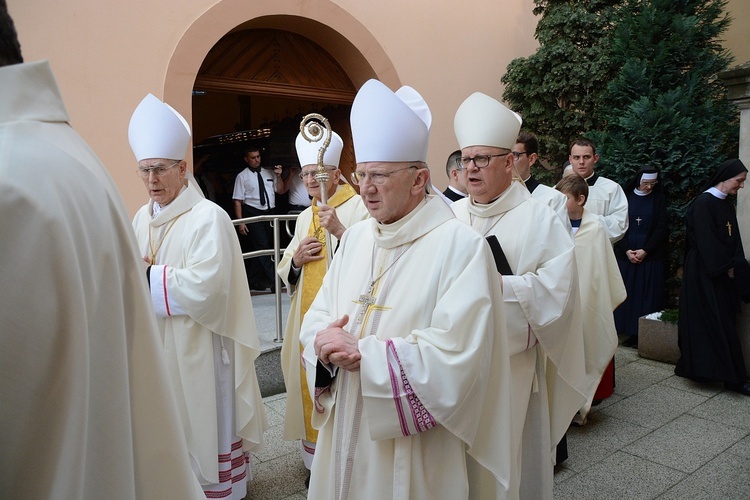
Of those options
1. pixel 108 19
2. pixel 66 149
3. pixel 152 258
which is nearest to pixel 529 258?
pixel 152 258

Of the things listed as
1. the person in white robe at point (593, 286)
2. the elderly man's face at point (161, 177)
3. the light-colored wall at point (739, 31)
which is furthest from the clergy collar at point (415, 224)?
the light-colored wall at point (739, 31)

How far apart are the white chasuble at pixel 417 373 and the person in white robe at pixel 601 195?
4347mm

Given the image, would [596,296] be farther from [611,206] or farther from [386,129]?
[386,129]

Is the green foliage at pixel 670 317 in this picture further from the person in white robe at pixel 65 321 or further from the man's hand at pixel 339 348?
the person in white robe at pixel 65 321

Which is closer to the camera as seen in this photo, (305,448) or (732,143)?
(305,448)

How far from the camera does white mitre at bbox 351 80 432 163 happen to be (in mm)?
2244

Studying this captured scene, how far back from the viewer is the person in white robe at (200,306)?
3.18 m

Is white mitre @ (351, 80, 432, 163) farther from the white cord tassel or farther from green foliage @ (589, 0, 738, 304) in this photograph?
green foliage @ (589, 0, 738, 304)

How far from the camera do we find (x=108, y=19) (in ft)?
18.3

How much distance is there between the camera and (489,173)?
10.2 ft

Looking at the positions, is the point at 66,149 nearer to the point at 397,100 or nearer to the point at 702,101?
the point at 397,100

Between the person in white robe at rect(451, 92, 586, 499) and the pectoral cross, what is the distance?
0.76 metres

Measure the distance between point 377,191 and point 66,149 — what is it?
1409 mm

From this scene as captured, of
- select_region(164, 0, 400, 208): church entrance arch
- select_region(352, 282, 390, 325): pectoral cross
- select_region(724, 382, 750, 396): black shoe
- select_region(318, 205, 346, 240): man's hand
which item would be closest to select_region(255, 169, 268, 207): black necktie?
select_region(164, 0, 400, 208): church entrance arch
